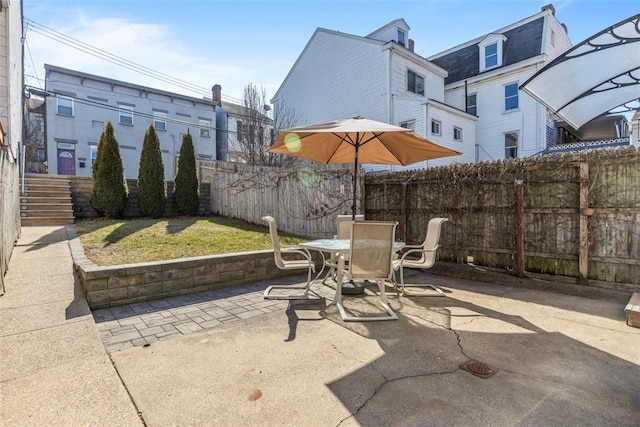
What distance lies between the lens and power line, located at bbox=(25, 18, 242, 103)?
47.9 feet

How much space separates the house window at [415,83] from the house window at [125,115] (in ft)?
51.3

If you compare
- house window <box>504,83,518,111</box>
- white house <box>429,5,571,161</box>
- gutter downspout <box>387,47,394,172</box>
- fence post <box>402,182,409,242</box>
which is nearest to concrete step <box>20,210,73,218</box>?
fence post <box>402,182,409,242</box>

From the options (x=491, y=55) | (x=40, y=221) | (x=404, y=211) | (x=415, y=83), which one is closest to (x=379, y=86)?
(x=415, y=83)

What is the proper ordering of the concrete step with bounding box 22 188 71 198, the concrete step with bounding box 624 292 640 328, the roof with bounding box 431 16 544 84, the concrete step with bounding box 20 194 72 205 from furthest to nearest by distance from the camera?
the roof with bounding box 431 16 544 84
the concrete step with bounding box 22 188 71 198
the concrete step with bounding box 20 194 72 205
the concrete step with bounding box 624 292 640 328

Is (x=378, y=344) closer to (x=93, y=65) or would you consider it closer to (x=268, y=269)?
(x=268, y=269)

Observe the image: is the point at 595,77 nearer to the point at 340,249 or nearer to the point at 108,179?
the point at 340,249

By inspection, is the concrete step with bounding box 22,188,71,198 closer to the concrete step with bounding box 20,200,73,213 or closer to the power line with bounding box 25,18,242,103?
the concrete step with bounding box 20,200,73,213

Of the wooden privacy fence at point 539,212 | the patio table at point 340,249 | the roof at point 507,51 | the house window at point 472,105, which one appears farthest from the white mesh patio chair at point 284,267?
the roof at point 507,51

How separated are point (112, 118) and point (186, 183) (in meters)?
11.9

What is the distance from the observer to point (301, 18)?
864cm

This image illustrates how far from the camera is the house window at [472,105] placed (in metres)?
17.4

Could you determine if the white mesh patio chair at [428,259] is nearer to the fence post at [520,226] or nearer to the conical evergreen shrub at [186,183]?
the fence post at [520,226]

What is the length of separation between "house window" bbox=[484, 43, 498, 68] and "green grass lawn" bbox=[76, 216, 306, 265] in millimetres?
15783

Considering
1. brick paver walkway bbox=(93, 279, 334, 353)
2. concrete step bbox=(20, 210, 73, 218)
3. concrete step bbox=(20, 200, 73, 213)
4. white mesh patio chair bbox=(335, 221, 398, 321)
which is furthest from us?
concrete step bbox=(20, 200, 73, 213)
